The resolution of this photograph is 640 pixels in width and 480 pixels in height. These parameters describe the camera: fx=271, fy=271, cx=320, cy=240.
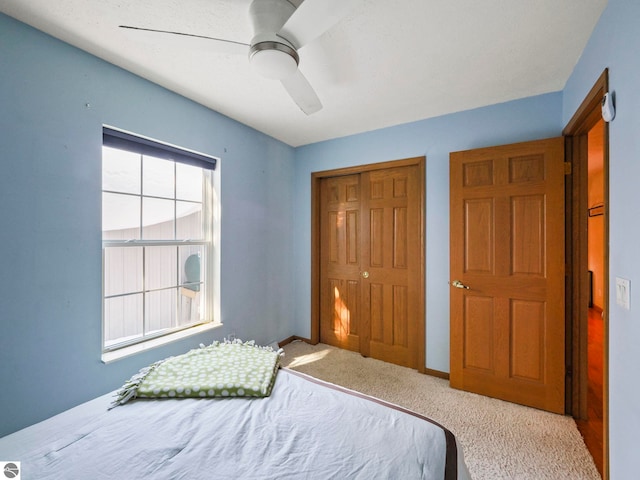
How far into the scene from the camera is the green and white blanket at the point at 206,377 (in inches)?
49.7

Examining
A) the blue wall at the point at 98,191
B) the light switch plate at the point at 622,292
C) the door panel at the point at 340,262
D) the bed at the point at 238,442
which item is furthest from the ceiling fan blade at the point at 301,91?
the light switch plate at the point at 622,292

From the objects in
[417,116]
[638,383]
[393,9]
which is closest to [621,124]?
[638,383]

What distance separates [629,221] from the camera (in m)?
1.13

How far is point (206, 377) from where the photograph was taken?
1340 millimetres

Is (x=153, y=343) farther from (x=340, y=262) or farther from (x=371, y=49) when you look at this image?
(x=371, y=49)

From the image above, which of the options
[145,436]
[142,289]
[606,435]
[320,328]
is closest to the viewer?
[145,436]

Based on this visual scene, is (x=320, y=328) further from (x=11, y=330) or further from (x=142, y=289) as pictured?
(x=11, y=330)

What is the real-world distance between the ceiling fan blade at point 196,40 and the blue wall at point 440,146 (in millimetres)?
1937

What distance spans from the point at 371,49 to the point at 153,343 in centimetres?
260

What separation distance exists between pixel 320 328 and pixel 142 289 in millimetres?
2107

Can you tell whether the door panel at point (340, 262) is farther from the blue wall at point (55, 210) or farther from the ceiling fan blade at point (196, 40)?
the ceiling fan blade at point (196, 40)

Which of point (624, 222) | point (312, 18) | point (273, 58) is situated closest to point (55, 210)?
point (273, 58)

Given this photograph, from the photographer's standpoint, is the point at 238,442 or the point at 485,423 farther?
the point at 485,423

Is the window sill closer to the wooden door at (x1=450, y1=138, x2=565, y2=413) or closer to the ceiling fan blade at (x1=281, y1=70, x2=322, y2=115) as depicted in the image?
the ceiling fan blade at (x1=281, y1=70, x2=322, y2=115)
